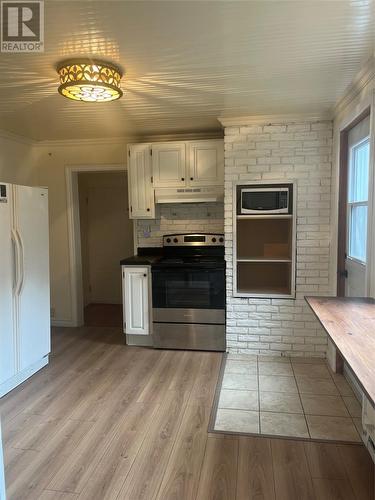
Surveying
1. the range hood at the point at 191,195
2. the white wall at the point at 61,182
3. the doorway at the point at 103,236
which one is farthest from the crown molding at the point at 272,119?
the doorway at the point at 103,236

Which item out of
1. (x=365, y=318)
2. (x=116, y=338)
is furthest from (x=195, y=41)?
(x=116, y=338)

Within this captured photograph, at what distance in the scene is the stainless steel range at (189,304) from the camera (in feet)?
12.1

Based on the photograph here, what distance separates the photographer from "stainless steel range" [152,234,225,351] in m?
3.67

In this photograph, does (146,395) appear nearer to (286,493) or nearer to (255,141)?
(286,493)

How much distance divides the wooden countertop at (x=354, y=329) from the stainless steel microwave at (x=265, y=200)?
4.74 ft

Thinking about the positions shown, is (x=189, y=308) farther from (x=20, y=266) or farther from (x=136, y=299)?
(x=20, y=266)

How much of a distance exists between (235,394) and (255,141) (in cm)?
233

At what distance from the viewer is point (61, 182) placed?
445 cm

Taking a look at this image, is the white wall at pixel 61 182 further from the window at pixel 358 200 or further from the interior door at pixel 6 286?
the window at pixel 358 200

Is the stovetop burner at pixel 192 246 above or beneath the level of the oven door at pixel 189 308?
above

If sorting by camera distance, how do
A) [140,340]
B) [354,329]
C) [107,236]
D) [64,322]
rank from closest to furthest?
1. [354,329]
2. [140,340]
3. [64,322]
4. [107,236]

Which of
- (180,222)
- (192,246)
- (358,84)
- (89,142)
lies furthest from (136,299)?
(358,84)

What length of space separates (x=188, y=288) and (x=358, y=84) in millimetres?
2308

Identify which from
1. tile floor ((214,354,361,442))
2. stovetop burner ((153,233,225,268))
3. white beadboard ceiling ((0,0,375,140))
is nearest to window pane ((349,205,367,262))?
white beadboard ceiling ((0,0,375,140))
